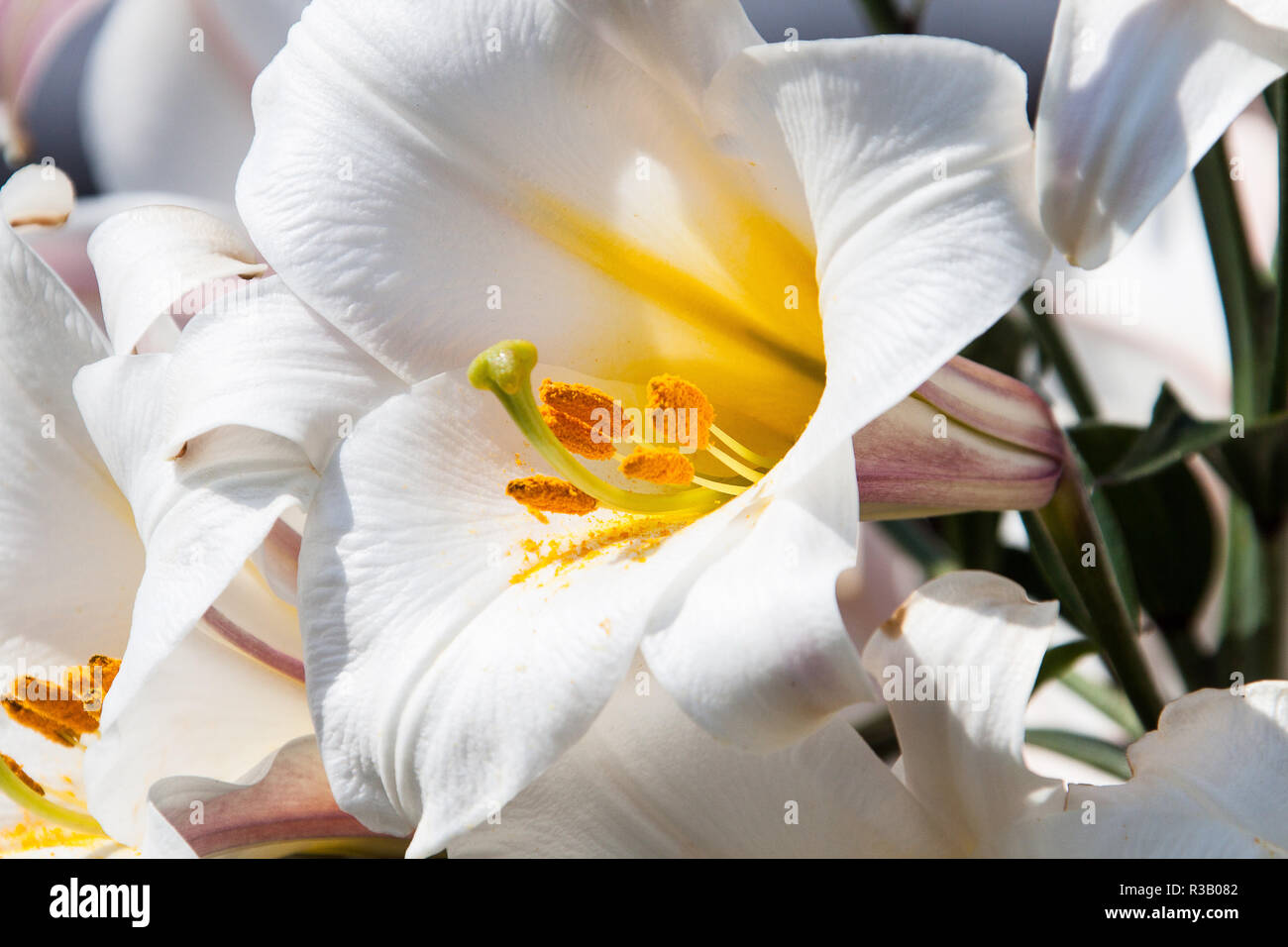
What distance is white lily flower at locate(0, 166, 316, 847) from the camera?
46cm

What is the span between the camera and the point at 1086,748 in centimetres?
64

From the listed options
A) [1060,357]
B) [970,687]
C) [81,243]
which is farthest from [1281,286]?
[81,243]

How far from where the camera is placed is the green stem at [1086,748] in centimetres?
63

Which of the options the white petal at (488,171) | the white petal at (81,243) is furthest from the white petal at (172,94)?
the white petal at (488,171)

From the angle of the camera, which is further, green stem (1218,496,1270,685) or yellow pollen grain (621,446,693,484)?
green stem (1218,496,1270,685)

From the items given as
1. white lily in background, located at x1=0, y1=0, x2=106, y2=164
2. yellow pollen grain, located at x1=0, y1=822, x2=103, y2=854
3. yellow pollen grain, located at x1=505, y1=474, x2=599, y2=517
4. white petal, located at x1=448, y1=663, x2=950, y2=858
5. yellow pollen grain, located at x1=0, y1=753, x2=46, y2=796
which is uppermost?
white lily in background, located at x1=0, y1=0, x2=106, y2=164

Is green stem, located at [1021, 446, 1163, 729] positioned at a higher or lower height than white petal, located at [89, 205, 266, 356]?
lower

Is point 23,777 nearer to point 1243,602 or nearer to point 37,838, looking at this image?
point 37,838

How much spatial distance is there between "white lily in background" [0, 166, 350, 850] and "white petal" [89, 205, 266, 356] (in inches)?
0.7

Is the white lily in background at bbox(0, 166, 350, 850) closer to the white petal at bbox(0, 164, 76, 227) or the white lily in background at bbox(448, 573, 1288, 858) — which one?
the white petal at bbox(0, 164, 76, 227)

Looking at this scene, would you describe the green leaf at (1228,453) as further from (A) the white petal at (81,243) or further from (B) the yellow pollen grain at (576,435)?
(A) the white petal at (81,243)

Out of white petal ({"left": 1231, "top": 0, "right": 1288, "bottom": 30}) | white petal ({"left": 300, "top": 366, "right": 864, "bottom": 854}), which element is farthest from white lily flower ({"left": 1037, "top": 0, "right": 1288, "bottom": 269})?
white petal ({"left": 300, "top": 366, "right": 864, "bottom": 854})

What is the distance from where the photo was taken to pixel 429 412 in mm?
477
